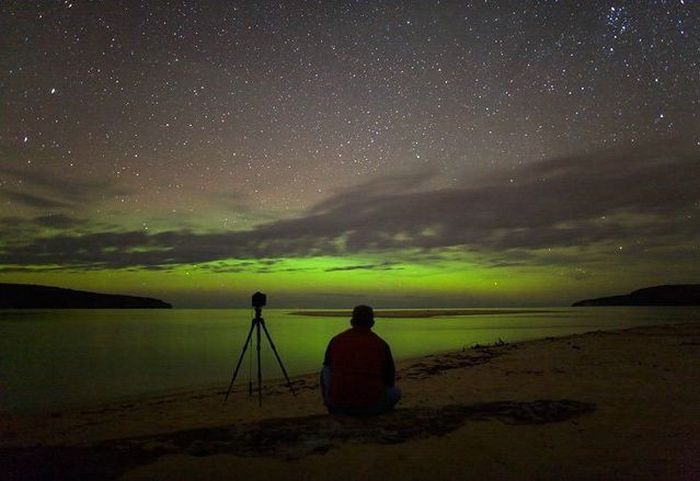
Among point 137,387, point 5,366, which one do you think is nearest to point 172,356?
point 5,366

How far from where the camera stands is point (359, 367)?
6.52 meters

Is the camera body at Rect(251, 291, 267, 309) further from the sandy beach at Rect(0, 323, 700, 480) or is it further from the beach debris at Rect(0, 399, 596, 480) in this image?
the beach debris at Rect(0, 399, 596, 480)

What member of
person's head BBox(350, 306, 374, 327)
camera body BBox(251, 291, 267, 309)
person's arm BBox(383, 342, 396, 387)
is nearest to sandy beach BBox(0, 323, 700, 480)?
person's arm BBox(383, 342, 396, 387)

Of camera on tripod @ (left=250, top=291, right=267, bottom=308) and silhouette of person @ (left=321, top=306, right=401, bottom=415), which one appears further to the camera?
camera on tripod @ (left=250, top=291, right=267, bottom=308)

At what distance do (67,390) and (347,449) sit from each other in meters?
14.0

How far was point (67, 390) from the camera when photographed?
15734 mm

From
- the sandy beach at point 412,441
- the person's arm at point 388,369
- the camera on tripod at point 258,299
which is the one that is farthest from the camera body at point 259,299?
the person's arm at point 388,369

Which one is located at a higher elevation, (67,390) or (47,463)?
(47,463)

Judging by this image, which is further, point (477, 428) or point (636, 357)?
point (636, 357)

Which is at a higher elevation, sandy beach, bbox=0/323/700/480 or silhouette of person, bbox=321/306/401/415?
silhouette of person, bbox=321/306/401/415

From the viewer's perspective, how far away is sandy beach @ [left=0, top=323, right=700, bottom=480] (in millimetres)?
4754

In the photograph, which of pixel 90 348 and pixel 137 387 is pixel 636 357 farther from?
pixel 90 348

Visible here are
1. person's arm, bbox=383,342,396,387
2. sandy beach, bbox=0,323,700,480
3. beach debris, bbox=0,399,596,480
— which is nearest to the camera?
sandy beach, bbox=0,323,700,480

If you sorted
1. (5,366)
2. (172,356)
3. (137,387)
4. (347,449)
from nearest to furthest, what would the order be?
(347,449) < (137,387) < (5,366) < (172,356)
